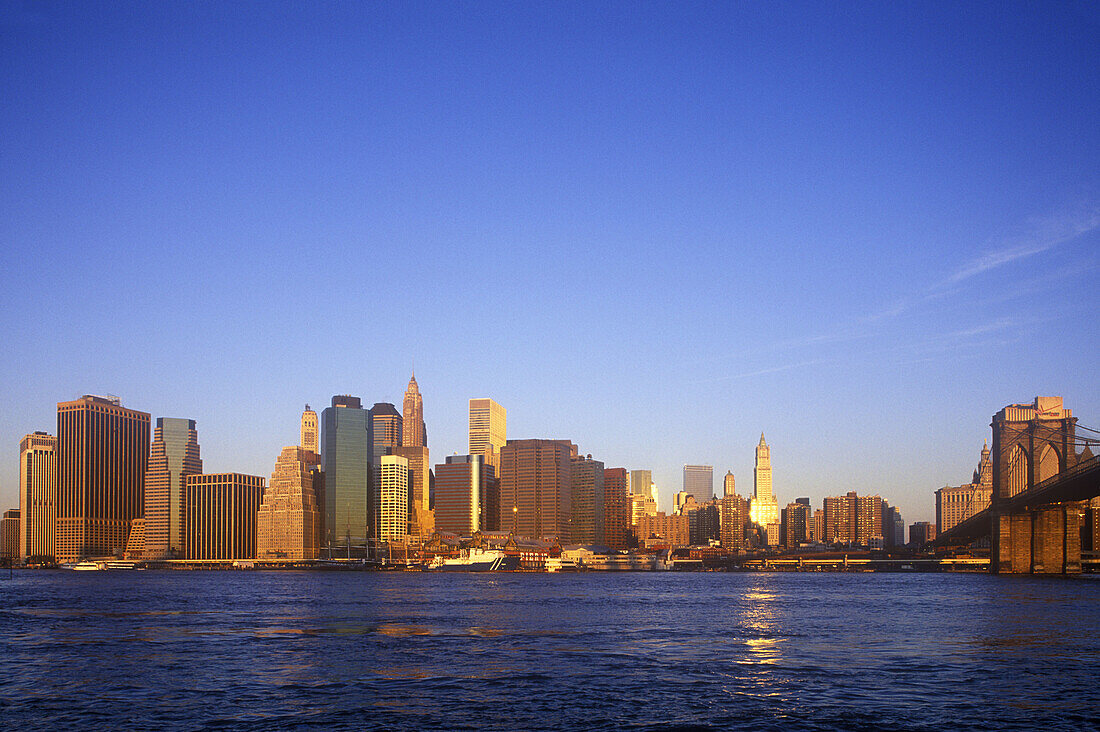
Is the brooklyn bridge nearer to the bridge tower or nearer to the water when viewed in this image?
the bridge tower

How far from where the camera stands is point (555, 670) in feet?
143

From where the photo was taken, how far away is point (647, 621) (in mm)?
71312

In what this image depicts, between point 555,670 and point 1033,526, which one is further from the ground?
point 555,670

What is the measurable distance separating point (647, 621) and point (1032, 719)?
39968mm

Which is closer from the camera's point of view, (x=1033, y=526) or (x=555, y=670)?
(x=555, y=670)

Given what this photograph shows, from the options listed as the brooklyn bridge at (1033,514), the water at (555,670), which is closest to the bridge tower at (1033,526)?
the brooklyn bridge at (1033,514)

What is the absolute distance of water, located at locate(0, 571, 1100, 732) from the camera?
33219mm

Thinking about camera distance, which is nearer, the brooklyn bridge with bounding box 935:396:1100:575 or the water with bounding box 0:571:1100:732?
the water with bounding box 0:571:1100:732

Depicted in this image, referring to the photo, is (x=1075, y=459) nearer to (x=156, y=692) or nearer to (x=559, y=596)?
(x=559, y=596)

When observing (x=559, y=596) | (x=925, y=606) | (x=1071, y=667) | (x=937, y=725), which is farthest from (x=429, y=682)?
(x=559, y=596)

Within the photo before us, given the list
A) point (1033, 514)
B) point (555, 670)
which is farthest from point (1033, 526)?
point (555, 670)

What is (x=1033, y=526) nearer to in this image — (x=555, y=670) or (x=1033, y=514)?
(x=1033, y=514)

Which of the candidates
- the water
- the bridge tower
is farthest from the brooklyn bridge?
the water

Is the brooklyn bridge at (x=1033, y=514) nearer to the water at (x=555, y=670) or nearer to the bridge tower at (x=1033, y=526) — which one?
the bridge tower at (x=1033, y=526)
